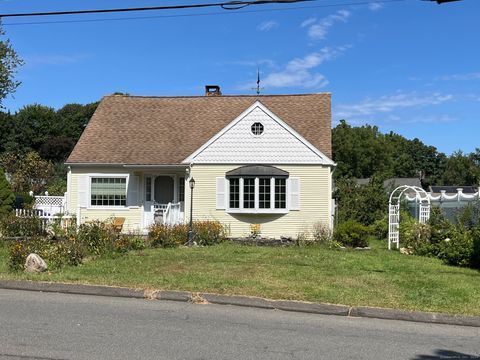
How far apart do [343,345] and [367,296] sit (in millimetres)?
2668

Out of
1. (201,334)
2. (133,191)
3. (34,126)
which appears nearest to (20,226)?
(133,191)

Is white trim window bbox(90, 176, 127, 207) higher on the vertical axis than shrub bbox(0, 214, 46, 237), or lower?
higher

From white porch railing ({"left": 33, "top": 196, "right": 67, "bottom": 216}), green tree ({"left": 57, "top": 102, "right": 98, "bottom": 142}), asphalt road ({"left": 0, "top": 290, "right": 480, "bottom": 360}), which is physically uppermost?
green tree ({"left": 57, "top": 102, "right": 98, "bottom": 142})

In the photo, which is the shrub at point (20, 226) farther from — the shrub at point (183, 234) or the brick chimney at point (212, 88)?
the brick chimney at point (212, 88)

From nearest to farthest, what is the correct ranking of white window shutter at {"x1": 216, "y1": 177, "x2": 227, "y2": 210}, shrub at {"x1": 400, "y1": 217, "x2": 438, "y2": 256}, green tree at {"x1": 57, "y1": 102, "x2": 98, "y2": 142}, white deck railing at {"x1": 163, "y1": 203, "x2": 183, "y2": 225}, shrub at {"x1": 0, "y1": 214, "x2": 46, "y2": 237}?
shrub at {"x1": 400, "y1": 217, "x2": 438, "y2": 256}, shrub at {"x1": 0, "y1": 214, "x2": 46, "y2": 237}, white deck railing at {"x1": 163, "y1": 203, "x2": 183, "y2": 225}, white window shutter at {"x1": 216, "y1": 177, "x2": 227, "y2": 210}, green tree at {"x1": 57, "y1": 102, "x2": 98, "y2": 142}

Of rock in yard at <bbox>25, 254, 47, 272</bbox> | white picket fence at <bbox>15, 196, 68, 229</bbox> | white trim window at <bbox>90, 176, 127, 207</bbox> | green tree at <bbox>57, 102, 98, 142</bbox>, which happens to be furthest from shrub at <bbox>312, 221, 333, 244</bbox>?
green tree at <bbox>57, 102, 98, 142</bbox>

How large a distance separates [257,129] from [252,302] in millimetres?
12384

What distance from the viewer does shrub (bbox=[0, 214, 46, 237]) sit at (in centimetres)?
1634

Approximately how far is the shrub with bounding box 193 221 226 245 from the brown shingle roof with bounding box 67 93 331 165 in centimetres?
338

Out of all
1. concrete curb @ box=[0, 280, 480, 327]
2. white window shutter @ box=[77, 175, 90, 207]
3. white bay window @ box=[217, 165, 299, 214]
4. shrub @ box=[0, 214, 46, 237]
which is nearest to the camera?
concrete curb @ box=[0, 280, 480, 327]

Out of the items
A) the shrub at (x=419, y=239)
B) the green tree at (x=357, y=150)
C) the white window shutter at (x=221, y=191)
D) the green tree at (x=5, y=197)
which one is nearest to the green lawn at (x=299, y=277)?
the shrub at (x=419, y=239)

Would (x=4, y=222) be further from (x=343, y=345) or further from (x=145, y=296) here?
(x=343, y=345)

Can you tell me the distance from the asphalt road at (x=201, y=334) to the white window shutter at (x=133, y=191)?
12437mm

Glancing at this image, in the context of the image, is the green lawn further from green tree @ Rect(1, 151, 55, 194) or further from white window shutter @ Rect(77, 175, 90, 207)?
green tree @ Rect(1, 151, 55, 194)
